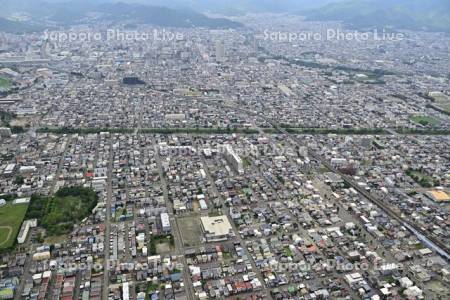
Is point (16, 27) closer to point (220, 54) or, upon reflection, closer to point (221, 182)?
point (220, 54)

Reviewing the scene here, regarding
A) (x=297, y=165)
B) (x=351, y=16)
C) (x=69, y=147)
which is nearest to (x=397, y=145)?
(x=297, y=165)

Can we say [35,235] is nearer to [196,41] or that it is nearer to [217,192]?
[217,192]

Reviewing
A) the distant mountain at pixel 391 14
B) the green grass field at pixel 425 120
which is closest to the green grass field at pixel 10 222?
the green grass field at pixel 425 120

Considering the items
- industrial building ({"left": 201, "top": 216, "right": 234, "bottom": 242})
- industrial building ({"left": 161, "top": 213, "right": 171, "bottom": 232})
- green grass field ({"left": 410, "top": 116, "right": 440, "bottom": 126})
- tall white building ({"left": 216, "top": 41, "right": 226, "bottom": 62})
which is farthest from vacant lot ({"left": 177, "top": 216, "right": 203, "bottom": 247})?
tall white building ({"left": 216, "top": 41, "right": 226, "bottom": 62})

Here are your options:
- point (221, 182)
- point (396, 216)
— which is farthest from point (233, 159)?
point (396, 216)

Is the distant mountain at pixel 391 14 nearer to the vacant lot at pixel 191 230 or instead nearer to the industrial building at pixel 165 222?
the vacant lot at pixel 191 230

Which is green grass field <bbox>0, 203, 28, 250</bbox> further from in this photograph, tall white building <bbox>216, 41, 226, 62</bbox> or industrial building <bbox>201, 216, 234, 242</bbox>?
tall white building <bbox>216, 41, 226, 62</bbox>
